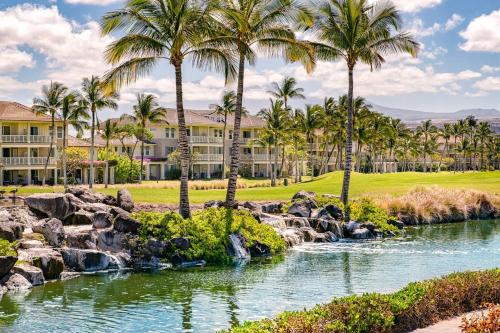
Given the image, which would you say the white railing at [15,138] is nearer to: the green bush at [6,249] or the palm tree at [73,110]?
the palm tree at [73,110]

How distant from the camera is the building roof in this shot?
84375 millimetres

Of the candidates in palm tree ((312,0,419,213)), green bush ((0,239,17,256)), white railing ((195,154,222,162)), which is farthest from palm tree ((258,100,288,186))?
green bush ((0,239,17,256))

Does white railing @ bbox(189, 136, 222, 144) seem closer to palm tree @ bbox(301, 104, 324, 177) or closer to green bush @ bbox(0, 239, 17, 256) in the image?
palm tree @ bbox(301, 104, 324, 177)

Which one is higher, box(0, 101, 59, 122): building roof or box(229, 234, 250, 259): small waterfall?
box(0, 101, 59, 122): building roof

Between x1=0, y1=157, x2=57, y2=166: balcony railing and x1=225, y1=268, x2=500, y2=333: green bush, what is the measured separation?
74431 mm

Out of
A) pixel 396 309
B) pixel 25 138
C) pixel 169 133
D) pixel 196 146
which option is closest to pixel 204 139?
pixel 196 146

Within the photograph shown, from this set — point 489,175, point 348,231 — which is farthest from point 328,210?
point 489,175

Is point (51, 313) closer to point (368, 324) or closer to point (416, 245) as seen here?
point (368, 324)

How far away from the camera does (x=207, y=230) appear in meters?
33.0

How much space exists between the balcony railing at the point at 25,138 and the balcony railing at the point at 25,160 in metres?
2.53

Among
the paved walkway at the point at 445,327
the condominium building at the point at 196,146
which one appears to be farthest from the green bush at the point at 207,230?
the condominium building at the point at 196,146

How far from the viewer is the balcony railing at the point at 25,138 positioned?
278 feet

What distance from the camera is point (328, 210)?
43844mm

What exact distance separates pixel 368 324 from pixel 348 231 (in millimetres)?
28230
